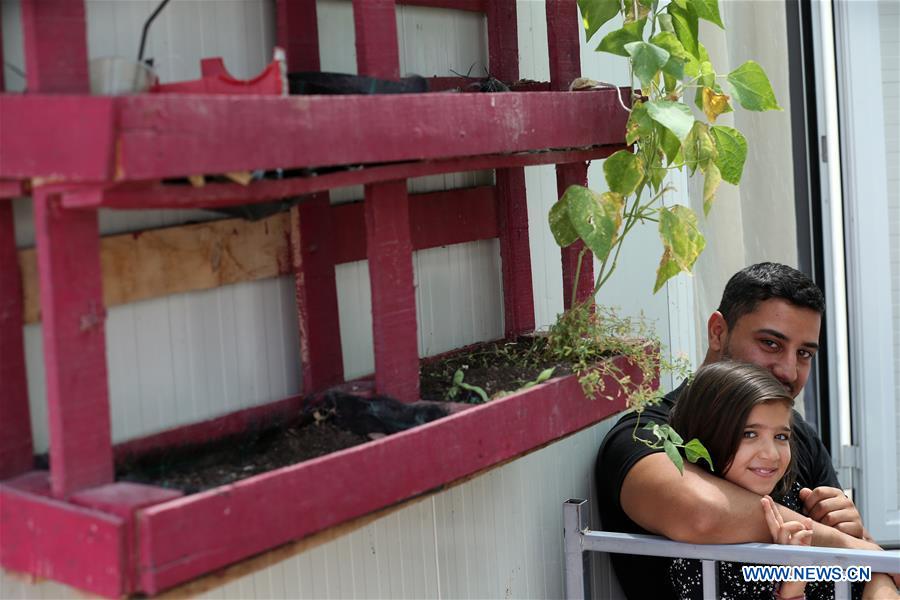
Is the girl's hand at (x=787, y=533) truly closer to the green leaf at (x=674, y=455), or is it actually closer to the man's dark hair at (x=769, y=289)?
the green leaf at (x=674, y=455)

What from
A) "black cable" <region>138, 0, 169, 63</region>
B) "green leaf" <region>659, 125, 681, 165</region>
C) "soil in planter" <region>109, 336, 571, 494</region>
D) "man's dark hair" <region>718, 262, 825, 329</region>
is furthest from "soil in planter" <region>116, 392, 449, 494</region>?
"man's dark hair" <region>718, 262, 825, 329</region>

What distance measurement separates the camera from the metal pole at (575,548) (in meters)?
1.85

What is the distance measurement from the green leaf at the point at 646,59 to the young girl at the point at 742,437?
62 cm

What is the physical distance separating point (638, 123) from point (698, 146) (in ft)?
0.45

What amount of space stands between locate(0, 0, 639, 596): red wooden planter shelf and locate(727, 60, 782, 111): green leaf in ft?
0.94

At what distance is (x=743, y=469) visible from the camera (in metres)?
1.80

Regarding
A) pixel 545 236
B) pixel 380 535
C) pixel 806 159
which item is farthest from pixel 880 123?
pixel 380 535

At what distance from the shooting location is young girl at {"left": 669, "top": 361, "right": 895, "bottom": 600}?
1.80 m

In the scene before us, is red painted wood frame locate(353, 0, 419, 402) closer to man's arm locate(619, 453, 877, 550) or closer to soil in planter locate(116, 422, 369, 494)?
soil in planter locate(116, 422, 369, 494)

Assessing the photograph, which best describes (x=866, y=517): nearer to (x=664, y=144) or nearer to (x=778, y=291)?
(x=778, y=291)

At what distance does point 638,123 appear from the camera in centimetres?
149

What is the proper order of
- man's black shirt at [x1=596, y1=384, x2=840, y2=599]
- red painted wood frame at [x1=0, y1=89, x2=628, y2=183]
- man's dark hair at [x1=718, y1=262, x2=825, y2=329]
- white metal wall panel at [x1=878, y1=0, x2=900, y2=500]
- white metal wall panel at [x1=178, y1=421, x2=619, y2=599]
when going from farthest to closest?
white metal wall panel at [x1=878, y1=0, x2=900, y2=500]
man's dark hair at [x1=718, y1=262, x2=825, y2=329]
man's black shirt at [x1=596, y1=384, x2=840, y2=599]
white metal wall panel at [x1=178, y1=421, x2=619, y2=599]
red painted wood frame at [x1=0, y1=89, x2=628, y2=183]

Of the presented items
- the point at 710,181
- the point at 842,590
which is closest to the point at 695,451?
the point at 842,590

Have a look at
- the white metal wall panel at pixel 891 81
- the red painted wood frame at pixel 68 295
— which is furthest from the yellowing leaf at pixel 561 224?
the white metal wall panel at pixel 891 81
